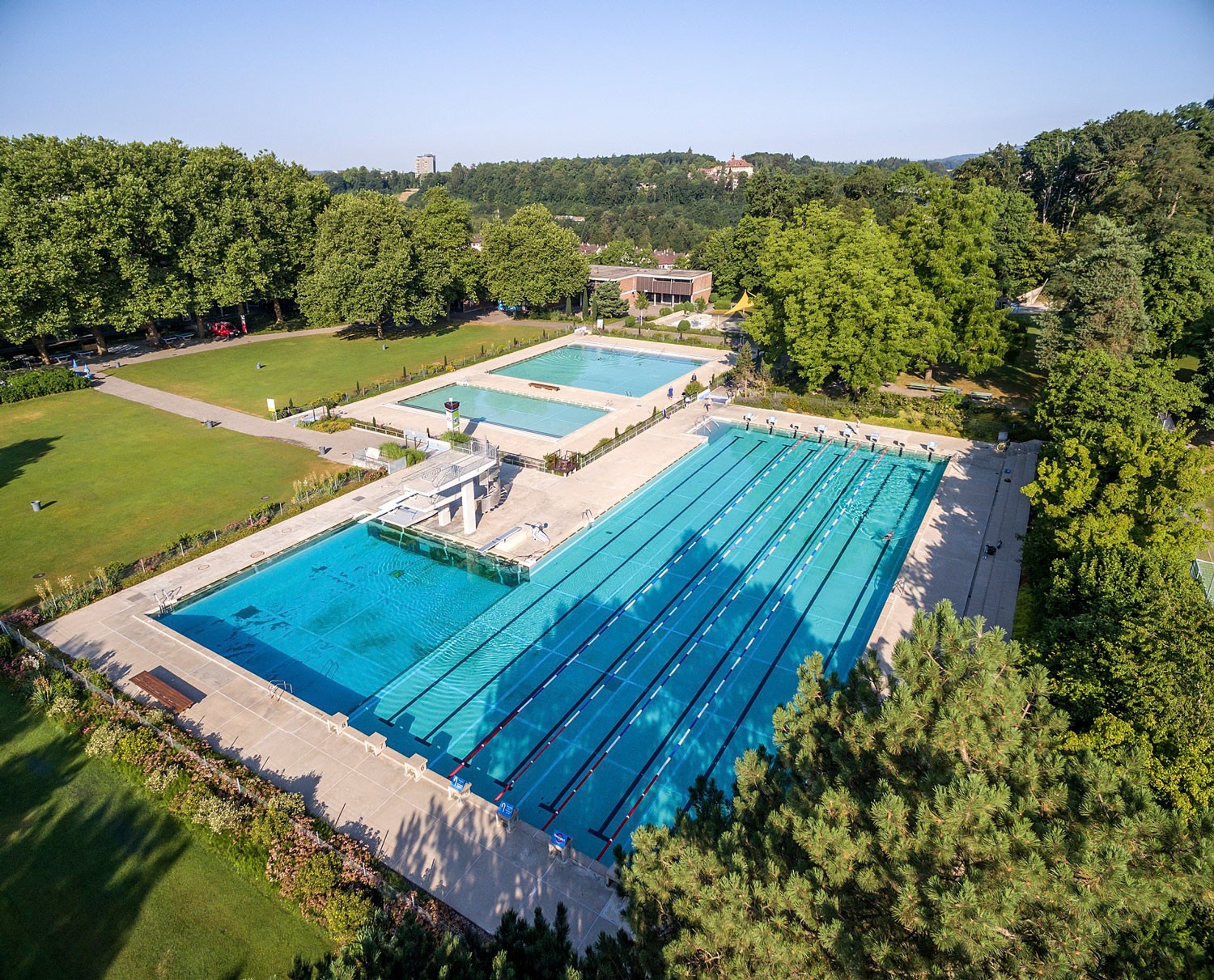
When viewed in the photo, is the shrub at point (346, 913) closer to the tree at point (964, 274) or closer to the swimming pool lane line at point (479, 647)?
the swimming pool lane line at point (479, 647)

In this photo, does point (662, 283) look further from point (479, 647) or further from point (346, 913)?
point (346, 913)

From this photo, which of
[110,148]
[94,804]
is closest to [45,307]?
[110,148]

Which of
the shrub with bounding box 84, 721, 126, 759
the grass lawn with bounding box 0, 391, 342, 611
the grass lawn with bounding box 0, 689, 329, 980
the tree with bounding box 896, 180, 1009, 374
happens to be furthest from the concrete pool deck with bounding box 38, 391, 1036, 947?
the tree with bounding box 896, 180, 1009, 374

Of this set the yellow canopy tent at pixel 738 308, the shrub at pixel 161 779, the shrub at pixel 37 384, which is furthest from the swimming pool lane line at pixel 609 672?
the yellow canopy tent at pixel 738 308

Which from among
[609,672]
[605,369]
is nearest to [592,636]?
[609,672]

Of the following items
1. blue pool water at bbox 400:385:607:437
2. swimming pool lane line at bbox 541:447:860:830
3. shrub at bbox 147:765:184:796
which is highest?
blue pool water at bbox 400:385:607:437

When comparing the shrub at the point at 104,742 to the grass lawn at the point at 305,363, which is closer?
the shrub at the point at 104,742

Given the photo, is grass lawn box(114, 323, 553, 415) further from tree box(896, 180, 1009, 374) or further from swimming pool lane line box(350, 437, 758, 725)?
tree box(896, 180, 1009, 374)
